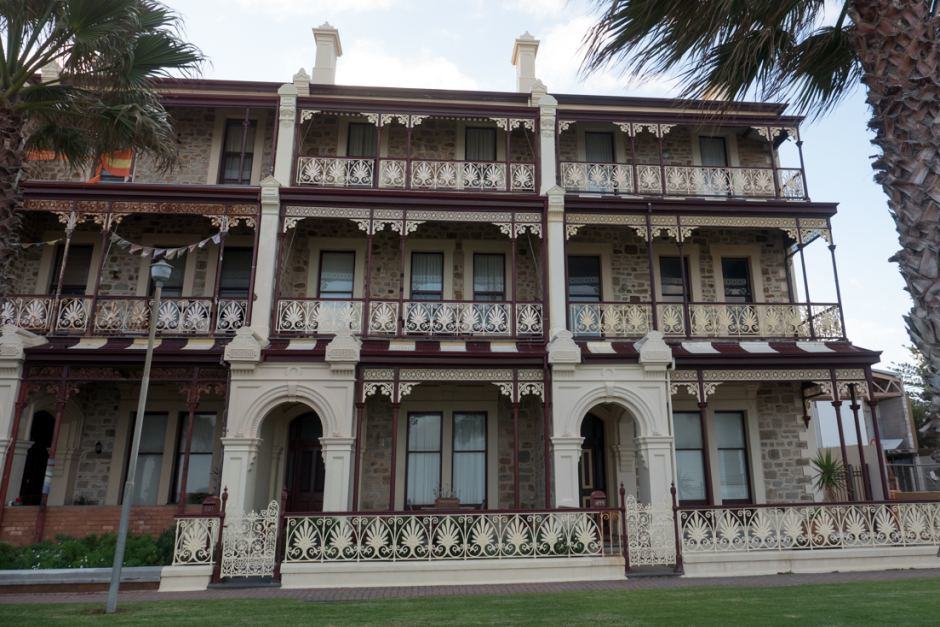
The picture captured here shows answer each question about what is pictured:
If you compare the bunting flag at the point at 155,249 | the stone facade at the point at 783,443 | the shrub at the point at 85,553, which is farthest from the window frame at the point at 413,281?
the stone facade at the point at 783,443

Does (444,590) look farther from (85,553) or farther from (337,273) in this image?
(337,273)

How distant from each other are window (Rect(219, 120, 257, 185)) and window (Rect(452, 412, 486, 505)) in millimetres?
7918

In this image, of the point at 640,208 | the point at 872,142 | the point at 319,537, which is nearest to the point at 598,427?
the point at 640,208

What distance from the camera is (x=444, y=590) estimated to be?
30.3 feet

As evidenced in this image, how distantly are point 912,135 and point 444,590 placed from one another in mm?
8091

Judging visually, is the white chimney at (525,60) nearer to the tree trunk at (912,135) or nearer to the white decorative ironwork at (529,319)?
the white decorative ironwork at (529,319)

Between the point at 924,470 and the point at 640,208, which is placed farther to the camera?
the point at 924,470

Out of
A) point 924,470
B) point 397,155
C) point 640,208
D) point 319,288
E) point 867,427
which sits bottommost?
point 924,470

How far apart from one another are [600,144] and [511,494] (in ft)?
29.7

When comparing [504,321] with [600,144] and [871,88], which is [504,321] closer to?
[600,144]

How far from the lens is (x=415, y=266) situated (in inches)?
582

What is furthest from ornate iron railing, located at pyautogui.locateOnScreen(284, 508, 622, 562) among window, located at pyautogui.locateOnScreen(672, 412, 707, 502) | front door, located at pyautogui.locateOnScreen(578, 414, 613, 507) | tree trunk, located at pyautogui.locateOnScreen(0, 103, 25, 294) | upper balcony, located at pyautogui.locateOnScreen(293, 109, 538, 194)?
upper balcony, located at pyautogui.locateOnScreen(293, 109, 538, 194)

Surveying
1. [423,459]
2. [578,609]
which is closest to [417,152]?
[423,459]

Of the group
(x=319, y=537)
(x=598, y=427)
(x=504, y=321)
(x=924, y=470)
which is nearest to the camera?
(x=319, y=537)
